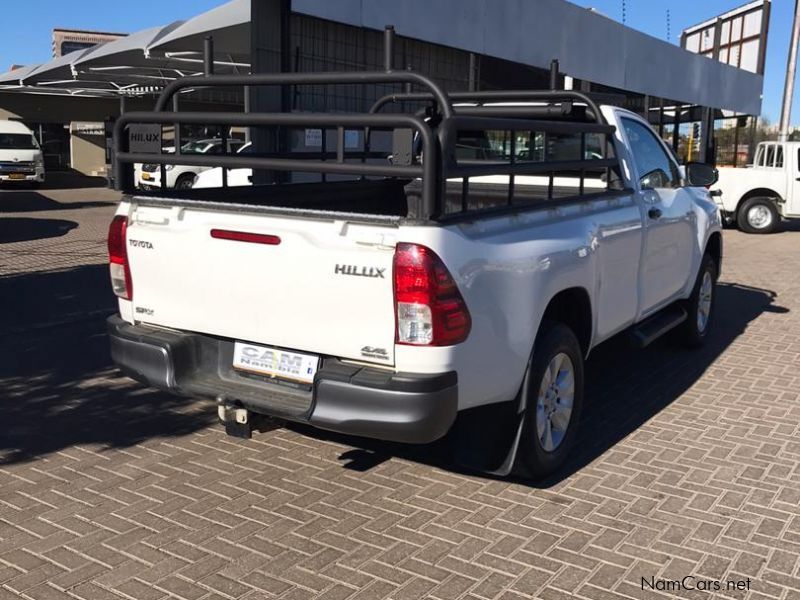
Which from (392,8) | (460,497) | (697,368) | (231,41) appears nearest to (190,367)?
(460,497)

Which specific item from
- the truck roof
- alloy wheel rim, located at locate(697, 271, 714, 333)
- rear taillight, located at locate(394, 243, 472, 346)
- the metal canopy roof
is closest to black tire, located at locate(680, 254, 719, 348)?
alloy wheel rim, located at locate(697, 271, 714, 333)

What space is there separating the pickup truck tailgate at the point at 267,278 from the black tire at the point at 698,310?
13.9 feet

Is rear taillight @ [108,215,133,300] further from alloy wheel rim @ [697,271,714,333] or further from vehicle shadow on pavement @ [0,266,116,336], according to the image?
alloy wheel rim @ [697,271,714,333]

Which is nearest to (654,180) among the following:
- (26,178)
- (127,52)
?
(127,52)

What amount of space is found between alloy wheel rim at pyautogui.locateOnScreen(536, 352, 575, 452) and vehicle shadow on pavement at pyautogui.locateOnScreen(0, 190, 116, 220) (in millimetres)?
17425

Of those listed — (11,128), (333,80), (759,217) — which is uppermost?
(333,80)

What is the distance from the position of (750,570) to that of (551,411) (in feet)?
4.23

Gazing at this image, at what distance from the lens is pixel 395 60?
14734mm

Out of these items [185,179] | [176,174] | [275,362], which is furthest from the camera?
[185,179]

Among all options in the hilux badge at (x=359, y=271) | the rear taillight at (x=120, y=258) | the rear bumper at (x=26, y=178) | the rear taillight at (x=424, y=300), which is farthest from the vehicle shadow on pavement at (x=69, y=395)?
the rear bumper at (x=26, y=178)

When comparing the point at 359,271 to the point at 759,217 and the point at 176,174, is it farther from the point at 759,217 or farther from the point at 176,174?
the point at 176,174

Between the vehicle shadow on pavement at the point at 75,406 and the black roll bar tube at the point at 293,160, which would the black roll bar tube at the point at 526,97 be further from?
the vehicle shadow on pavement at the point at 75,406

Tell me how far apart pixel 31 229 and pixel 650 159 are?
41.6ft

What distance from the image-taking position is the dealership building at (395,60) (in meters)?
12.7
